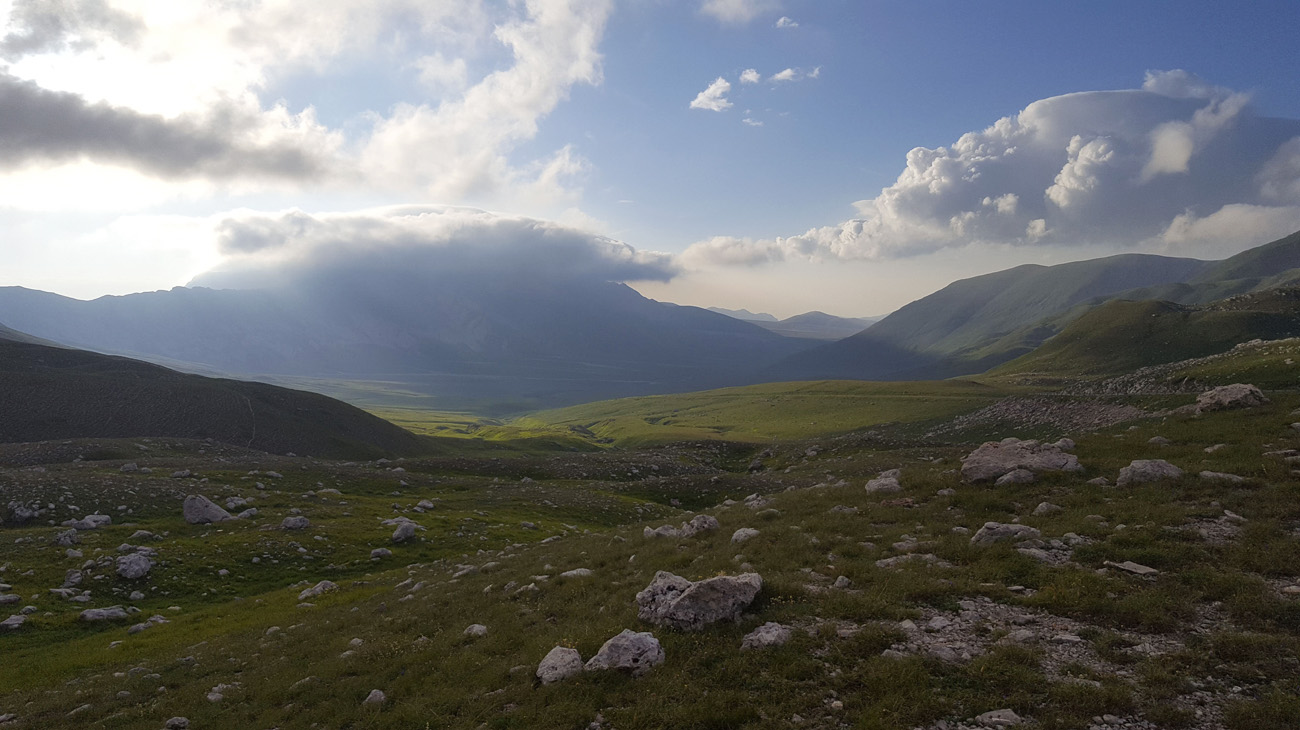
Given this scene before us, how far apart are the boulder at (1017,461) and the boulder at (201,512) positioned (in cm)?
5265

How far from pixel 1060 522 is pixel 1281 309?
20609 cm

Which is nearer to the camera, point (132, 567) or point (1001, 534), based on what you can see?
point (1001, 534)

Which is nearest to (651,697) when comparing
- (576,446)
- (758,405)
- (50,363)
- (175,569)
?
(175,569)

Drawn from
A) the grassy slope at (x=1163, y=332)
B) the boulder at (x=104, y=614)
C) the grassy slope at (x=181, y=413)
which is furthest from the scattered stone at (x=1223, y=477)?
the grassy slope at (x=1163, y=332)

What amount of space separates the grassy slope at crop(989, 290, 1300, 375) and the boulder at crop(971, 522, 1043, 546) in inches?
6943

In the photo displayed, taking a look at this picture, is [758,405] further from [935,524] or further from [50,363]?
[50,363]

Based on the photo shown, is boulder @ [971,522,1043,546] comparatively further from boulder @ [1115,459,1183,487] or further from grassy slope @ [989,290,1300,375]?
grassy slope @ [989,290,1300,375]

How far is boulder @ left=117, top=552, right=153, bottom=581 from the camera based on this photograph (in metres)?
31.8

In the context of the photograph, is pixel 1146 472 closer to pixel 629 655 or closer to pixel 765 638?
pixel 765 638

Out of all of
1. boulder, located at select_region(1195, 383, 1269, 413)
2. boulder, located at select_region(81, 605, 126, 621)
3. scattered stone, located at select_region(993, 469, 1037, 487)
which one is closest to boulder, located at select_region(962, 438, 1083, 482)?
scattered stone, located at select_region(993, 469, 1037, 487)

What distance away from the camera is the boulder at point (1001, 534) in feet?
55.2

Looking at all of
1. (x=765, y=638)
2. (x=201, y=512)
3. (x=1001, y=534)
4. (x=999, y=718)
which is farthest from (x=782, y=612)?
(x=201, y=512)

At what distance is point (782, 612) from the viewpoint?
46.2 ft

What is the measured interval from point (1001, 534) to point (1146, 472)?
8001 mm
